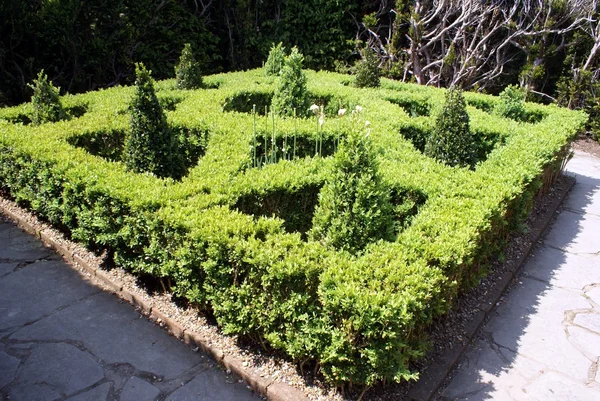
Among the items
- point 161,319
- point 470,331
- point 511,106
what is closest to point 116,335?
point 161,319

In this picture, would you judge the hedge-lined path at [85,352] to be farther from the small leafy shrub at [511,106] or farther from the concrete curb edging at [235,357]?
the small leafy shrub at [511,106]

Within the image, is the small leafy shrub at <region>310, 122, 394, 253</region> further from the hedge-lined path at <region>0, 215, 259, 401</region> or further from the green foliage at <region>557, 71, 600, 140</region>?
the green foliage at <region>557, 71, 600, 140</region>

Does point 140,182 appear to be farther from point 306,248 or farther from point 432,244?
point 432,244

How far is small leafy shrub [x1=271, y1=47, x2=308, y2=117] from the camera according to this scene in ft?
25.0

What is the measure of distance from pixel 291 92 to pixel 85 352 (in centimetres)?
506

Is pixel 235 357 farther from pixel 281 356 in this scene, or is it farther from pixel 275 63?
pixel 275 63

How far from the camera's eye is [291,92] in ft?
25.0

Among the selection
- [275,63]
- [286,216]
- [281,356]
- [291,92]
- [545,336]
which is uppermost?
[275,63]

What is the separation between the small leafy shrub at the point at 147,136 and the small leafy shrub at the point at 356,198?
221 centimetres

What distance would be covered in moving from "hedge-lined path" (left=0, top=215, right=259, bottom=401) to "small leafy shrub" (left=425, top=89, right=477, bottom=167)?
4.11 meters

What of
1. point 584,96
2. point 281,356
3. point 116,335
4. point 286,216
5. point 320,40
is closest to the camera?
point 281,356

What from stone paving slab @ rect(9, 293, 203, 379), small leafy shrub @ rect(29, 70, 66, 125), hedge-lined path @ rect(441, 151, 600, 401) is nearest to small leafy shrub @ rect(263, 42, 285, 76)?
small leafy shrub @ rect(29, 70, 66, 125)

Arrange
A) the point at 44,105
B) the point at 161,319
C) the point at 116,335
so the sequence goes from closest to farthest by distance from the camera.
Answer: the point at 116,335
the point at 161,319
the point at 44,105

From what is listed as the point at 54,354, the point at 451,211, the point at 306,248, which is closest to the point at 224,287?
the point at 306,248
